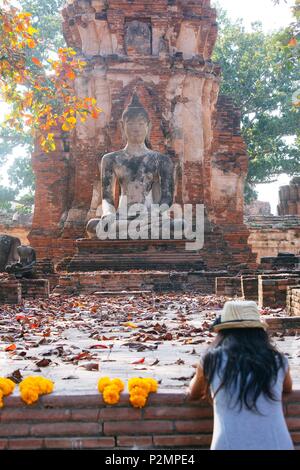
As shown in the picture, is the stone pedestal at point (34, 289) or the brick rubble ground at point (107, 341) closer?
the brick rubble ground at point (107, 341)

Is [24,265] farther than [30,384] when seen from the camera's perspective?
Yes

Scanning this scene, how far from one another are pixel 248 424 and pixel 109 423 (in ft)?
2.77

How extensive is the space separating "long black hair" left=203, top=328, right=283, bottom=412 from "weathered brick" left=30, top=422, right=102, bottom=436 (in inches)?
26.0

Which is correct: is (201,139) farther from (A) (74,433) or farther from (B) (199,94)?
(A) (74,433)

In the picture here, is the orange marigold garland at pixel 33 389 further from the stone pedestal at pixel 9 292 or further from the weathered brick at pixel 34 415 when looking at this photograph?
the stone pedestal at pixel 9 292

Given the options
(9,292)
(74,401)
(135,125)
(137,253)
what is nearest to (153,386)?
(74,401)

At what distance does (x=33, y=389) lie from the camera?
3.21 meters

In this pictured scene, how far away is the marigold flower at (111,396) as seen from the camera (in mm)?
3162

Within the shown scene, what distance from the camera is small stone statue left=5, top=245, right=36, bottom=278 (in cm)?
1112

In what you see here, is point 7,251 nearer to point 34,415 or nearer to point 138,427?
point 34,415

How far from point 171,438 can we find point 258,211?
34.1m

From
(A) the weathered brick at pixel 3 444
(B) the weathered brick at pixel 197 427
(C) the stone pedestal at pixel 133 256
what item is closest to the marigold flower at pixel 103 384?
(B) the weathered brick at pixel 197 427

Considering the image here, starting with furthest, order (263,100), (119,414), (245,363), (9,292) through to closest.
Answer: (263,100)
(9,292)
(119,414)
(245,363)

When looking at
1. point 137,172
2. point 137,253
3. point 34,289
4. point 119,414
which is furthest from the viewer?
point 137,172
